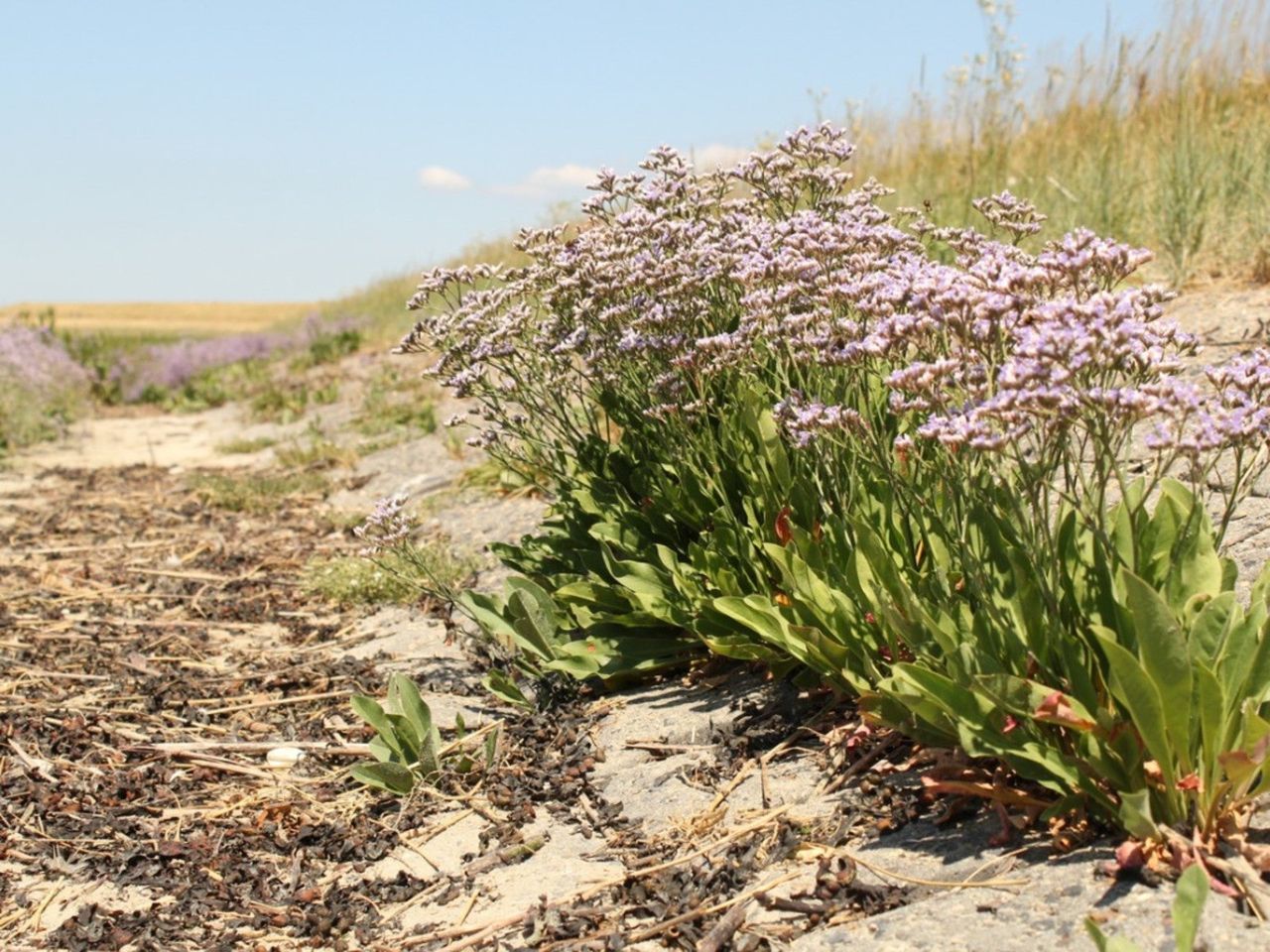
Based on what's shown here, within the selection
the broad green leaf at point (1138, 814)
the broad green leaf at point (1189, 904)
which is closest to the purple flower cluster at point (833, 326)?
the broad green leaf at point (1138, 814)

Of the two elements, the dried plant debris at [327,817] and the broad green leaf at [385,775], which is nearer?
the dried plant debris at [327,817]

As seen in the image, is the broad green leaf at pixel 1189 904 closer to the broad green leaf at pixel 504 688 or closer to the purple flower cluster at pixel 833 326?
the purple flower cluster at pixel 833 326

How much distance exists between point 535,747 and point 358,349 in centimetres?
1523

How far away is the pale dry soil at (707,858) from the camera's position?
8.82 ft

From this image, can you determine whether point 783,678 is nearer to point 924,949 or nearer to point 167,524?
point 924,949

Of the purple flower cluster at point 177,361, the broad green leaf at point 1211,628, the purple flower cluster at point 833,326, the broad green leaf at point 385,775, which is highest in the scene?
the purple flower cluster at point 833,326

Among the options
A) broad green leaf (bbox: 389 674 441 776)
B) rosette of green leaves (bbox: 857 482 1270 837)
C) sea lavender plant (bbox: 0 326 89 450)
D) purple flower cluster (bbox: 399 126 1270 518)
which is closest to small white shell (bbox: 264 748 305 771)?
broad green leaf (bbox: 389 674 441 776)

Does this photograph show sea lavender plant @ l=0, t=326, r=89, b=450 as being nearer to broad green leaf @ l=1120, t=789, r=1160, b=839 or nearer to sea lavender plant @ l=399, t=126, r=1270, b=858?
sea lavender plant @ l=399, t=126, r=1270, b=858

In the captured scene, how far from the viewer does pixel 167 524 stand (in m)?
9.41

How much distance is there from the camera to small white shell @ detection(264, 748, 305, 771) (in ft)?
15.3

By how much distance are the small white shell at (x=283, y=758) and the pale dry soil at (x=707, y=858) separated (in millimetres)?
64

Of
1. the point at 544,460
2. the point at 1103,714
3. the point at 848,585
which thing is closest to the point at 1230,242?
the point at 544,460

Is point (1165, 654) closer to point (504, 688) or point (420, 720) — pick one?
point (420, 720)

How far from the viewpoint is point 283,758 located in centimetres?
472
